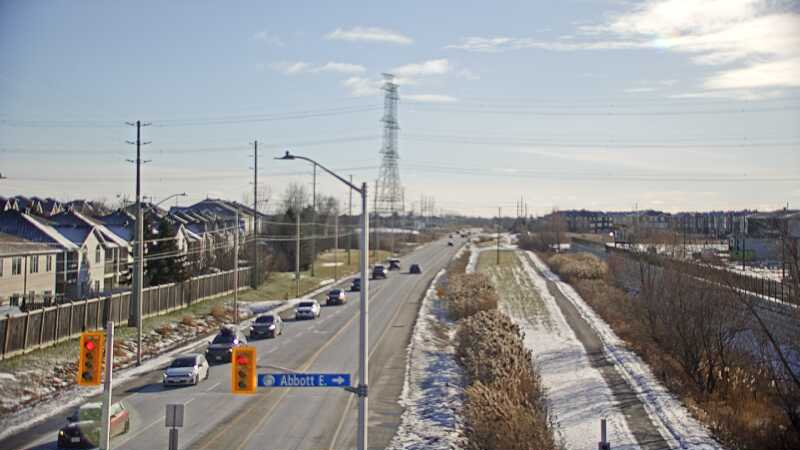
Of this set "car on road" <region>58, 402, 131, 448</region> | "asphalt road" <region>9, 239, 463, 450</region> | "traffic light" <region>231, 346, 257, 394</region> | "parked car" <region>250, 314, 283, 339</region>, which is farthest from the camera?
"parked car" <region>250, 314, 283, 339</region>

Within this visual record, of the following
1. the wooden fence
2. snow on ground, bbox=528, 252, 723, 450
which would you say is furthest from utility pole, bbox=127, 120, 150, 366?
Result: snow on ground, bbox=528, 252, 723, 450

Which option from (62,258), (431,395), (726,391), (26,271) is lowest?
(431,395)

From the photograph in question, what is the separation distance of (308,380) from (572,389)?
1484 centimetres

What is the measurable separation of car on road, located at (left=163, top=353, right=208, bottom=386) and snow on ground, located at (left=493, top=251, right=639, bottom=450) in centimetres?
1315

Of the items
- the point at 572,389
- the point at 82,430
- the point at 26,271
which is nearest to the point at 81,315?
the point at 26,271

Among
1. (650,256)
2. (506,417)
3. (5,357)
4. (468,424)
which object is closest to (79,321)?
A: (5,357)

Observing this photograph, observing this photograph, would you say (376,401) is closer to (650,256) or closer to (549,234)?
(650,256)

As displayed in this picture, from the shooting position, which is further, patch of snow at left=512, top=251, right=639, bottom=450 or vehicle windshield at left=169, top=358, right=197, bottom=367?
vehicle windshield at left=169, top=358, right=197, bottom=367

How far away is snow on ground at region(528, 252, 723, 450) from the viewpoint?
68.4ft

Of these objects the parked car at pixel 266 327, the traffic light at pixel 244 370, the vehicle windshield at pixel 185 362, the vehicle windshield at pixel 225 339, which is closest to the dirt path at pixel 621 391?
the traffic light at pixel 244 370

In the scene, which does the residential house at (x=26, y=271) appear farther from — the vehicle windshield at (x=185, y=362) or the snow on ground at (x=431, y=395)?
the snow on ground at (x=431, y=395)

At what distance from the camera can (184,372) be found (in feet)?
93.3

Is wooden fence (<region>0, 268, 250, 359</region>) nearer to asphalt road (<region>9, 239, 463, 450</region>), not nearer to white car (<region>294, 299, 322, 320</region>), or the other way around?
asphalt road (<region>9, 239, 463, 450</region>)

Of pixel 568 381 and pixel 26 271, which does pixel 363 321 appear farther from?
pixel 26 271
